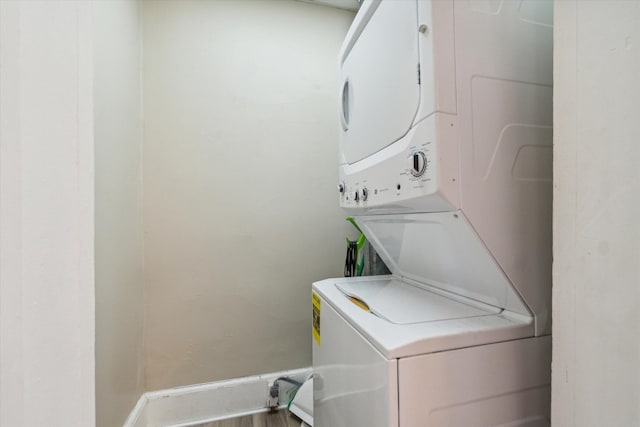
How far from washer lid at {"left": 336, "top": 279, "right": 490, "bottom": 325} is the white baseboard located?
1219mm

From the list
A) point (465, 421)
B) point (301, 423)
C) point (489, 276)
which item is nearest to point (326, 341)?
point (465, 421)

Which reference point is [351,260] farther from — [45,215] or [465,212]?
[45,215]

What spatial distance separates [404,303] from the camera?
3.73 feet

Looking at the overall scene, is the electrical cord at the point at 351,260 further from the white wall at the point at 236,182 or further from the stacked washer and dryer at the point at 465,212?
the stacked washer and dryer at the point at 465,212

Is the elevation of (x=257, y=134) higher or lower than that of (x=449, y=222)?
higher

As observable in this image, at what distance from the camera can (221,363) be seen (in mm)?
2051

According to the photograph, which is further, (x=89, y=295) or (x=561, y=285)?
(x=561, y=285)

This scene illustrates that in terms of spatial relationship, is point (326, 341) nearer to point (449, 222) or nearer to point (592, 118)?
point (449, 222)

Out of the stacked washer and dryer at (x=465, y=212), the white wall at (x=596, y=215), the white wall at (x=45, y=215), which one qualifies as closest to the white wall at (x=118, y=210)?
the white wall at (x=45, y=215)

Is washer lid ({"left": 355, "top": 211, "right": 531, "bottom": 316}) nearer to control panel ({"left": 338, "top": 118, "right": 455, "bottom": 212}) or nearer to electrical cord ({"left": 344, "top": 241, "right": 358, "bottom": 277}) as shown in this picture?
control panel ({"left": 338, "top": 118, "right": 455, "bottom": 212})

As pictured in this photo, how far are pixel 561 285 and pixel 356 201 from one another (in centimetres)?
81

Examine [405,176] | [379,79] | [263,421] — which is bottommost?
[263,421]

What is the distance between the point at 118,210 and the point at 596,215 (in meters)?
1.88

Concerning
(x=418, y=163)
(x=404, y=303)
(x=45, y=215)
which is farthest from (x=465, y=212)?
(x=45, y=215)
